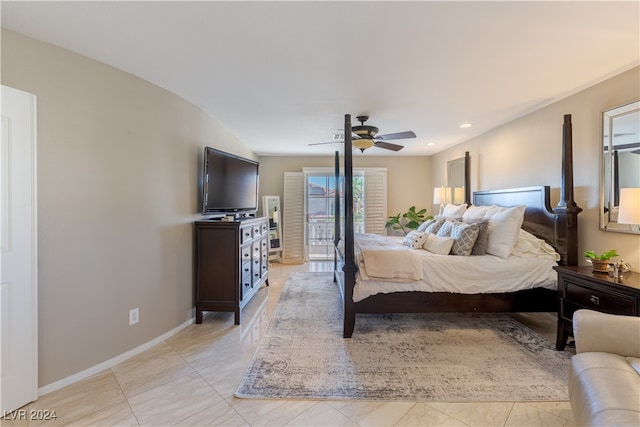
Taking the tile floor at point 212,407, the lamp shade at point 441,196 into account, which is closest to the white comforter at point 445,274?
the tile floor at point 212,407

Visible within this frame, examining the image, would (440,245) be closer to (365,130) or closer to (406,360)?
(406,360)

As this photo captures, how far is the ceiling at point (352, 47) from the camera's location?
5.25ft

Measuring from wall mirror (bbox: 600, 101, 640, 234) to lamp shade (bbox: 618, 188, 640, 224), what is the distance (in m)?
0.06

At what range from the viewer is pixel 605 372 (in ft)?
4.24

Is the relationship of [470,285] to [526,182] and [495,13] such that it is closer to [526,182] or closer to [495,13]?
[526,182]

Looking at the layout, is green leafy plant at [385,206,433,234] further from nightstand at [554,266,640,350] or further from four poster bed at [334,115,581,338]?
nightstand at [554,266,640,350]

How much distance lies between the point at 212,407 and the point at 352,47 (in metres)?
2.58

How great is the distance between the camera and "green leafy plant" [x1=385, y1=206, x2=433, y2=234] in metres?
5.66

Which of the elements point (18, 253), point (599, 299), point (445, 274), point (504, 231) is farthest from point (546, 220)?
point (18, 253)

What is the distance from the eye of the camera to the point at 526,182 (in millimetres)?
3484

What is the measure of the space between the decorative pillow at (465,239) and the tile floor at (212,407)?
1.41m

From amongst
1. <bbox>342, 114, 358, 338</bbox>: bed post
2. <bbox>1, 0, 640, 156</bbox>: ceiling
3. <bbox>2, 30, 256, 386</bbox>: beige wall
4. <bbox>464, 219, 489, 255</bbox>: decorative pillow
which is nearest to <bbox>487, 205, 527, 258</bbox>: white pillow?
<bbox>464, 219, 489, 255</bbox>: decorative pillow

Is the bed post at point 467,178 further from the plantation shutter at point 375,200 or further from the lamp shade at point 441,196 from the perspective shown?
the plantation shutter at point 375,200

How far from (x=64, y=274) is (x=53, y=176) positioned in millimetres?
695
